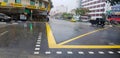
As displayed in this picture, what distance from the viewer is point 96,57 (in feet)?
32.0

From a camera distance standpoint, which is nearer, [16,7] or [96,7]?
[16,7]

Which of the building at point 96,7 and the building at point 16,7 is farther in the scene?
the building at point 96,7

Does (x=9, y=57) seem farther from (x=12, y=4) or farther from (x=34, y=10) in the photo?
(x=34, y=10)

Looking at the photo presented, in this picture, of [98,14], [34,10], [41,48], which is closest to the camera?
[41,48]

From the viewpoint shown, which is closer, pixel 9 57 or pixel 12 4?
pixel 9 57

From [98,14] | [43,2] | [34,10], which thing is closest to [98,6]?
[98,14]

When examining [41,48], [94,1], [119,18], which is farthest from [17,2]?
[94,1]

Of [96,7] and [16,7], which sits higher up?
[16,7]

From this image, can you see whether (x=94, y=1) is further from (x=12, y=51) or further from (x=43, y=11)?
(x=12, y=51)

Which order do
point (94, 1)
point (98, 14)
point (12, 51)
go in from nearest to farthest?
point (12, 51)
point (98, 14)
point (94, 1)

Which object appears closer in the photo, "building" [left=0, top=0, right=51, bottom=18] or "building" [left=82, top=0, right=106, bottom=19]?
"building" [left=0, top=0, right=51, bottom=18]

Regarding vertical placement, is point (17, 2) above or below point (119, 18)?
above

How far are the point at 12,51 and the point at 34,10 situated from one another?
52304 millimetres

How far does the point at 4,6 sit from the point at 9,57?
46.9m
